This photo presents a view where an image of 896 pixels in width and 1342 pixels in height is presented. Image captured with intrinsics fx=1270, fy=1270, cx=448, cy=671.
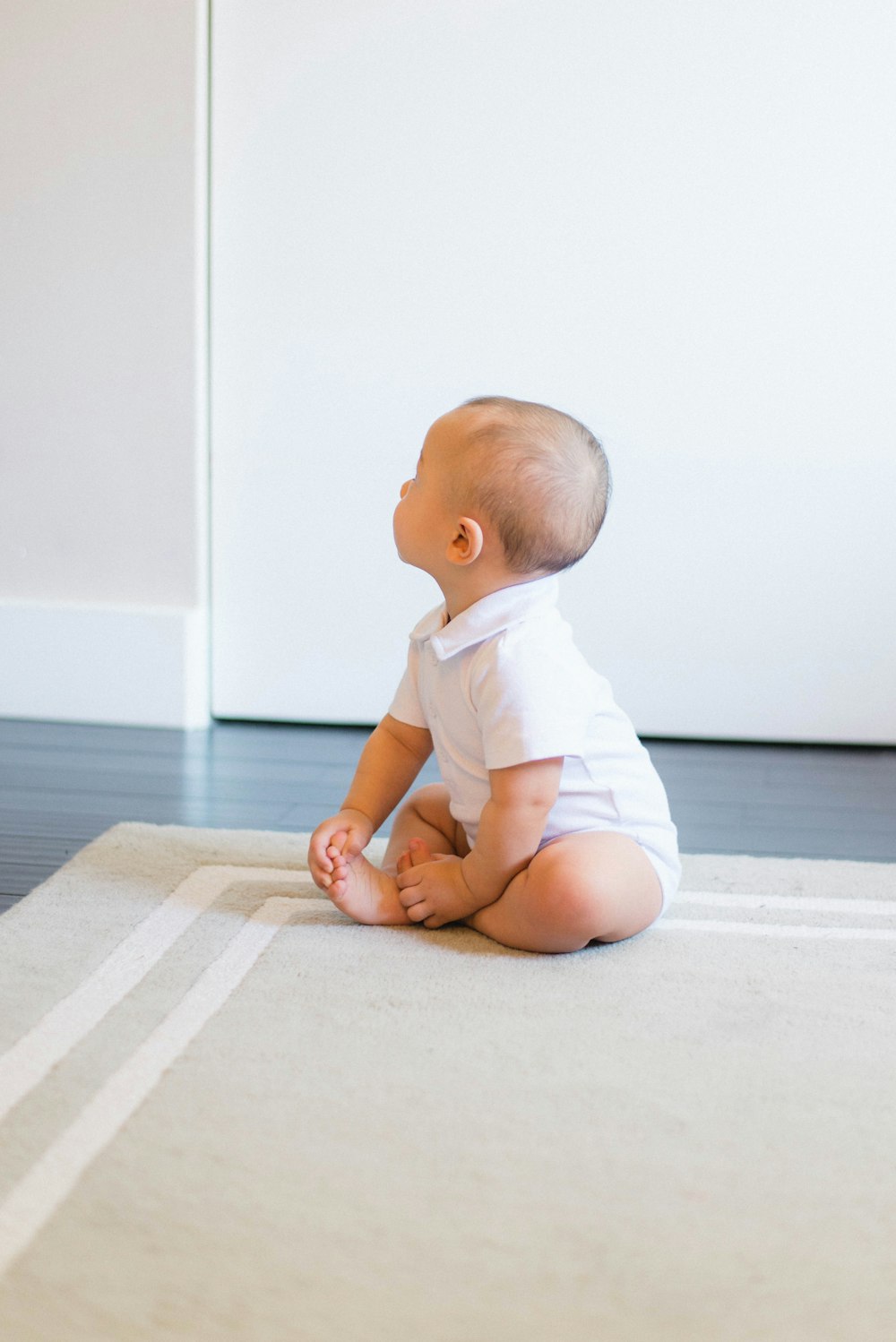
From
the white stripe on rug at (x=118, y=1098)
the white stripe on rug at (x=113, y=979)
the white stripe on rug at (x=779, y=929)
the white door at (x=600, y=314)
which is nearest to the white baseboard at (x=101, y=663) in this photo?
the white door at (x=600, y=314)

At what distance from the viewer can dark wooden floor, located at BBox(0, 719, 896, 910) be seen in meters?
1.25

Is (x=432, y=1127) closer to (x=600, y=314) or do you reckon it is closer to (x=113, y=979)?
(x=113, y=979)

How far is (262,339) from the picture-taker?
5.50 ft

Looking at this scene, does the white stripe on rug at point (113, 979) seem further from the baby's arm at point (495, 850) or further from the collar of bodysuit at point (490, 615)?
the collar of bodysuit at point (490, 615)

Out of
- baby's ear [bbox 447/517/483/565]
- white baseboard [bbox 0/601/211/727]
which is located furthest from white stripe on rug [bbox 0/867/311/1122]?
white baseboard [bbox 0/601/211/727]

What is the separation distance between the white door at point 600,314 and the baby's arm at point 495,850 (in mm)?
767

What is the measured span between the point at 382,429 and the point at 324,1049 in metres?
1.06

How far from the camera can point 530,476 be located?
3.01ft

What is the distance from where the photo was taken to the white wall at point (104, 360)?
163cm

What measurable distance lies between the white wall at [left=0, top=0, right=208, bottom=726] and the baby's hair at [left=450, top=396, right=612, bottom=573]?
0.85 meters

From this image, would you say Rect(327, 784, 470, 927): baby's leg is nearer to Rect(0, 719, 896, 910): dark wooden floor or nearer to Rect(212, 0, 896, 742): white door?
Rect(0, 719, 896, 910): dark wooden floor

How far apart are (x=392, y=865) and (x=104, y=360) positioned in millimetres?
935

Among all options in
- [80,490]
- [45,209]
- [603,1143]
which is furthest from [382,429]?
[603,1143]

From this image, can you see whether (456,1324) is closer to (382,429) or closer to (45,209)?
(382,429)
